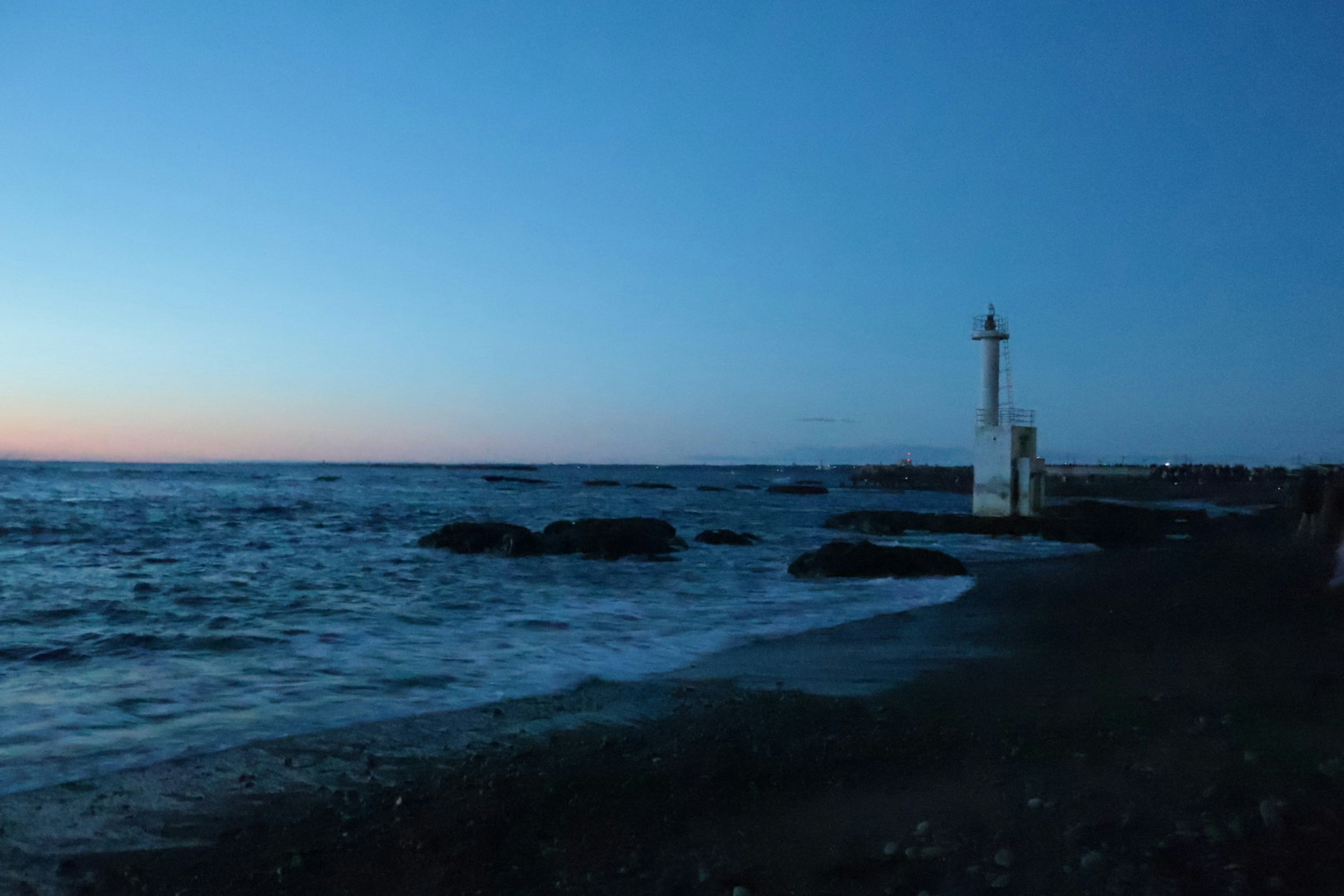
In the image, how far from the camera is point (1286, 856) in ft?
13.9

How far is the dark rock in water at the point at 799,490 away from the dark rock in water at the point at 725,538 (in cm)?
6209

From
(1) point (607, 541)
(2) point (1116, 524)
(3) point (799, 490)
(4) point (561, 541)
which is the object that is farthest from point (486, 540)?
(3) point (799, 490)

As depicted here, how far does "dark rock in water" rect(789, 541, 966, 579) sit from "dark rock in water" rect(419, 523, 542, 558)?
8182 mm

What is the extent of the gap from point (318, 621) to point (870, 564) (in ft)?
38.3

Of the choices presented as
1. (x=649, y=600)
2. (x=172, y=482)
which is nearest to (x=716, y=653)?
(x=649, y=600)

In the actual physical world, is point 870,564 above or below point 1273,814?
below

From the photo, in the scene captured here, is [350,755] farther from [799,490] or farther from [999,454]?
[799,490]

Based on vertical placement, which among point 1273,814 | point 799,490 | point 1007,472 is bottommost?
point 799,490

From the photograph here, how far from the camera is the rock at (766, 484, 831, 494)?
306ft

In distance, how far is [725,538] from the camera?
30250mm

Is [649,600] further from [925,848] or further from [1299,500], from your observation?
[1299,500]

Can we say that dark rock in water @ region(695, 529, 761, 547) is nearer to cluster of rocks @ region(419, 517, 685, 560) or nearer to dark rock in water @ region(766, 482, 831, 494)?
cluster of rocks @ region(419, 517, 685, 560)

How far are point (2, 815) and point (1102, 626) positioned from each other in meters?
11.9

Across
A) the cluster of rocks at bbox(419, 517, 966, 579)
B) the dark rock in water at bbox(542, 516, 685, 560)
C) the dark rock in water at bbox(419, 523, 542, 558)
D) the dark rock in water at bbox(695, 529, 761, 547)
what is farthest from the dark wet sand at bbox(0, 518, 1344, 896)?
the dark rock in water at bbox(695, 529, 761, 547)
